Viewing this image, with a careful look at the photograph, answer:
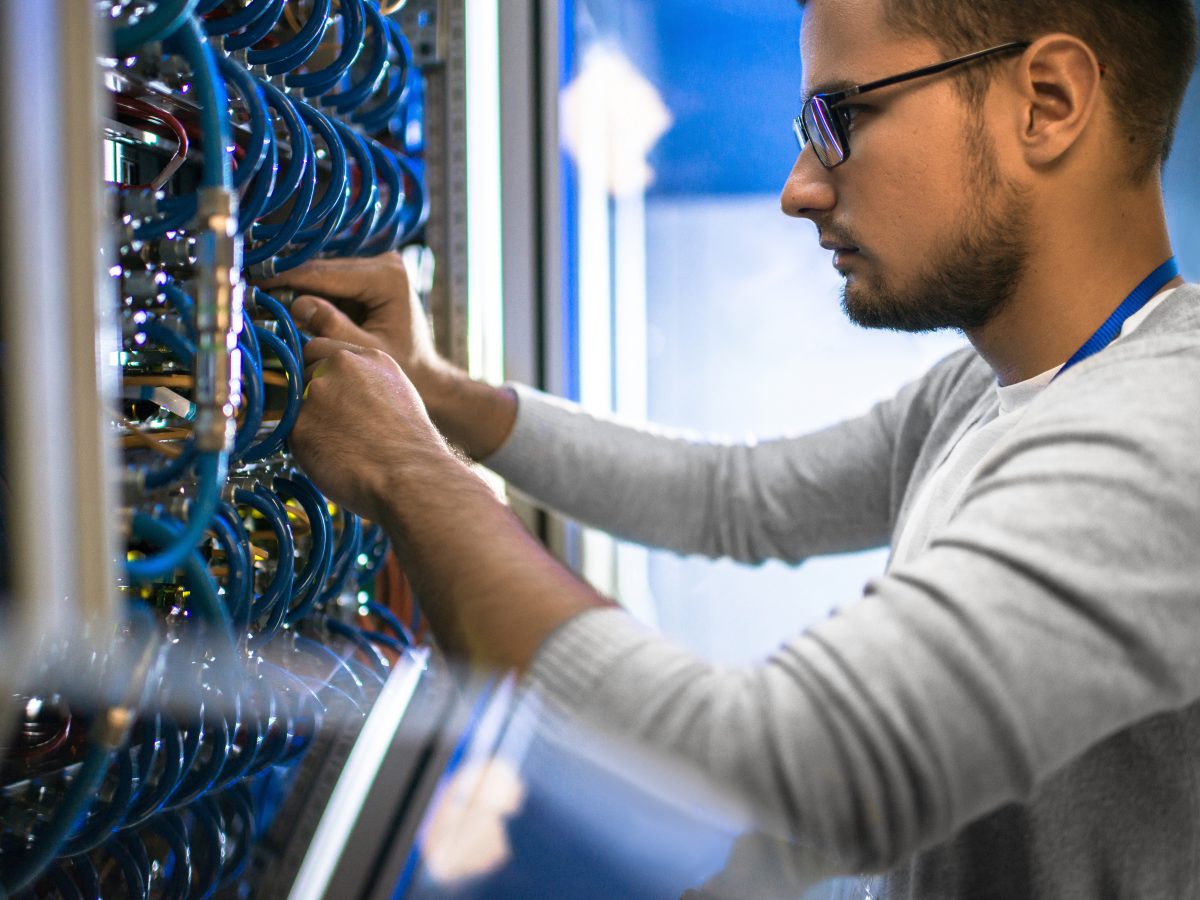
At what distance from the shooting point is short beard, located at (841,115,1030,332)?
37.7 inches

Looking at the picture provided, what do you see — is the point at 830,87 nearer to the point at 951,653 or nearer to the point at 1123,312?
the point at 1123,312

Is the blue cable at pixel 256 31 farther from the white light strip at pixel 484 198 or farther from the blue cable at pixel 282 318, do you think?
the white light strip at pixel 484 198

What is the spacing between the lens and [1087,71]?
0.94m

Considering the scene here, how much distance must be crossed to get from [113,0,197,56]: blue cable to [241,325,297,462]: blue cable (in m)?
0.34

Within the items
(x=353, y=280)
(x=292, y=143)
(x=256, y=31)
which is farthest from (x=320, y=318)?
(x=256, y=31)

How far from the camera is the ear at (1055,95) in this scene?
3.08ft

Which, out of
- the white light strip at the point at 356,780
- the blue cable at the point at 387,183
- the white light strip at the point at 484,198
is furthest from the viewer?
the white light strip at the point at 484,198

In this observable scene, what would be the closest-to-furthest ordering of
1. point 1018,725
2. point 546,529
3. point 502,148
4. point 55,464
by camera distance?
point 55,464 < point 1018,725 < point 502,148 < point 546,529

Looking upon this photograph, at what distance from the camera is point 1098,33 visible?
96 cm

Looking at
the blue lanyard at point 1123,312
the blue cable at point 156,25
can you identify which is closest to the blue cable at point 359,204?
the blue cable at point 156,25

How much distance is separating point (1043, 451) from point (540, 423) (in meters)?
0.76

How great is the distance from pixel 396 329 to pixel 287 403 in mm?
288

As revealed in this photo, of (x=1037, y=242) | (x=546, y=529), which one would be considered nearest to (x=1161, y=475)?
(x=1037, y=242)

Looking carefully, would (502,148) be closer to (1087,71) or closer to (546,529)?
(546,529)
